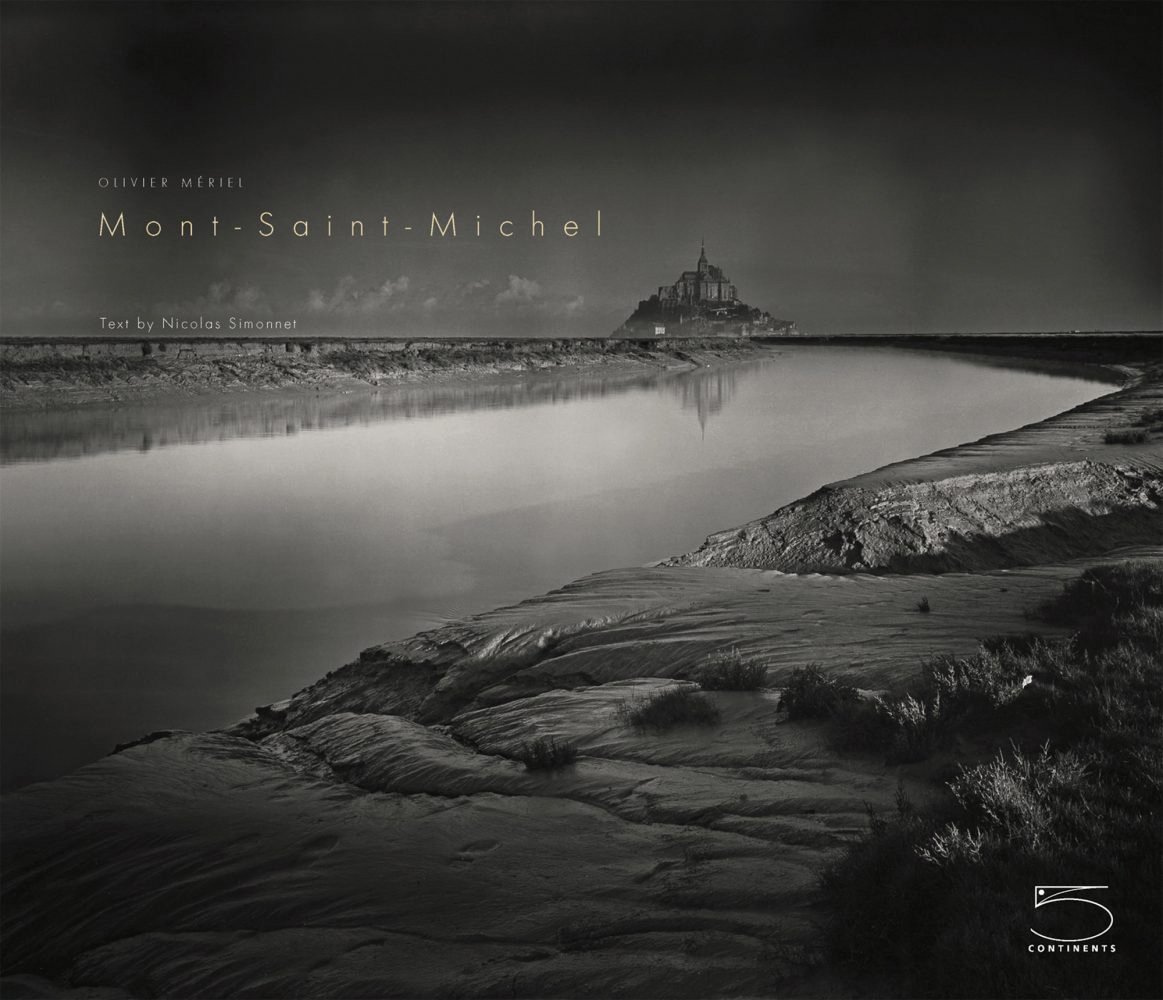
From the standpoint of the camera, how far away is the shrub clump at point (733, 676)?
5.93 metres

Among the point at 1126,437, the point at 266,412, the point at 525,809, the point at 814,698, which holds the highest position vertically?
the point at 266,412

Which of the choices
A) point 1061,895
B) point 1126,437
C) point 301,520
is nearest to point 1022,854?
point 1061,895

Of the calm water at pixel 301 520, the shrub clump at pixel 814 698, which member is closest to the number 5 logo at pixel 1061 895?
the shrub clump at pixel 814 698

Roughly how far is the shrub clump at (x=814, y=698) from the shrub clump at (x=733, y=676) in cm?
30

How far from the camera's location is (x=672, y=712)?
5547 millimetres

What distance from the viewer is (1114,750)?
4.32 metres

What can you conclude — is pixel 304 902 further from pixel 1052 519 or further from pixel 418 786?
pixel 1052 519

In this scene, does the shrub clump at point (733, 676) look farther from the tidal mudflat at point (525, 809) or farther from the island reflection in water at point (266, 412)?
the island reflection in water at point (266, 412)

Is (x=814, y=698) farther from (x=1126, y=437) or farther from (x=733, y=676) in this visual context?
(x=1126, y=437)

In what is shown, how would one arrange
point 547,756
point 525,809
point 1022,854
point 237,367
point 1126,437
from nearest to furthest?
1. point 1022,854
2. point 525,809
3. point 547,756
4. point 1126,437
5. point 237,367

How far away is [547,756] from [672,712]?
76 centimetres

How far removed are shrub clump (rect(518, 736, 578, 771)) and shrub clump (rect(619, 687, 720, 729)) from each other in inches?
17.2

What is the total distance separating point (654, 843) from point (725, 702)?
147 cm

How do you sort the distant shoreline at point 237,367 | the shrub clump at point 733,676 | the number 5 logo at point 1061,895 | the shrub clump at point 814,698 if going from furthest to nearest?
the distant shoreline at point 237,367 < the shrub clump at point 733,676 < the shrub clump at point 814,698 < the number 5 logo at point 1061,895
